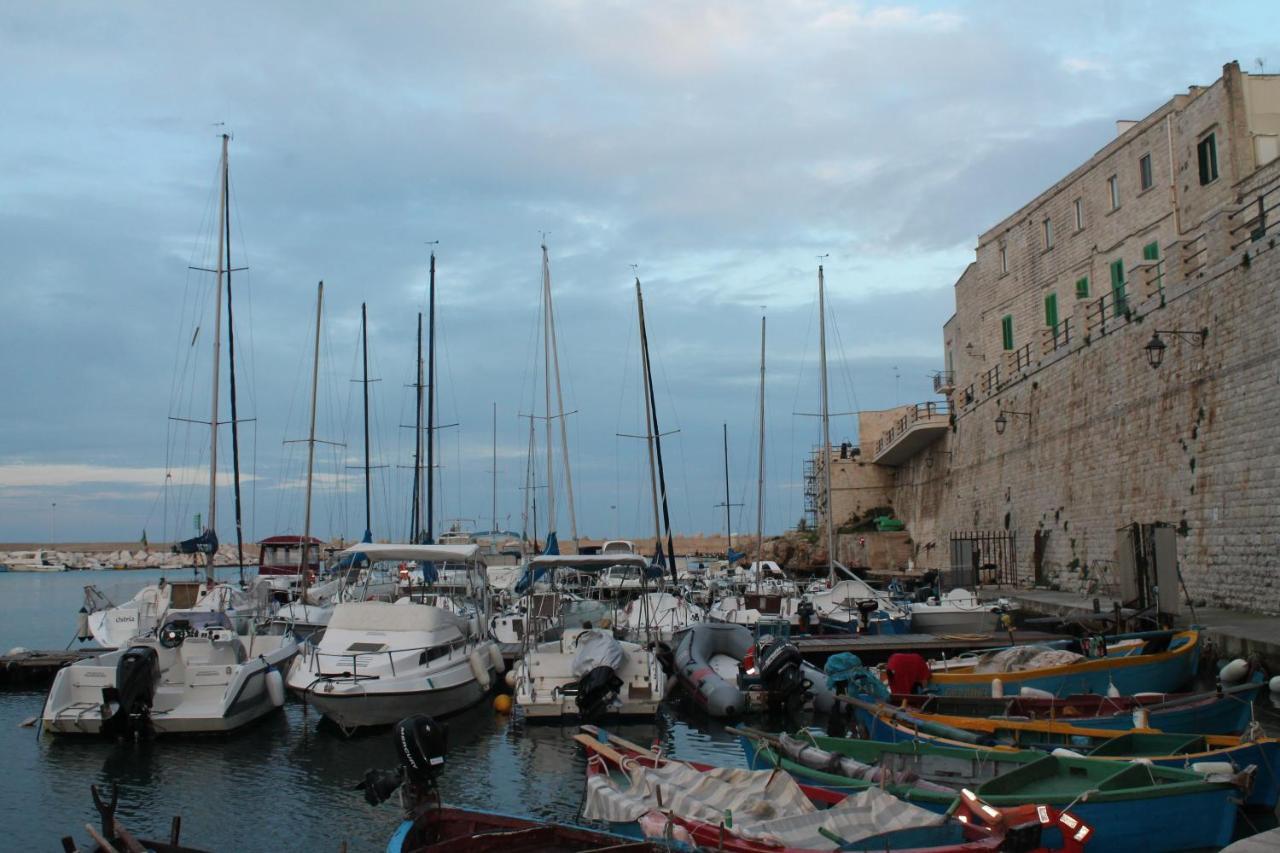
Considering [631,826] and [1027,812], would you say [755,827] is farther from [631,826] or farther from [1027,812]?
[1027,812]

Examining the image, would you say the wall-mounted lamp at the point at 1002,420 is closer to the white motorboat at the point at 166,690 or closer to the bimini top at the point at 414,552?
the bimini top at the point at 414,552

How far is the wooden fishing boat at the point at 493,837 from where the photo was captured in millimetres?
7664

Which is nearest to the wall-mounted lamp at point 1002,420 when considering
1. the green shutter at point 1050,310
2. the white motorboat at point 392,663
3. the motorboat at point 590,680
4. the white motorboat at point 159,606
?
the green shutter at point 1050,310

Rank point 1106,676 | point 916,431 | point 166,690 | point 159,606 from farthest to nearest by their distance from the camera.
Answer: point 916,431 → point 159,606 → point 166,690 → point 1106,676

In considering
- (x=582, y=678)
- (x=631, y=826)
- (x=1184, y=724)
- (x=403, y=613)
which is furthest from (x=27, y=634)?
(x=1184, y=724)

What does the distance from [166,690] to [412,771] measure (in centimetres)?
975

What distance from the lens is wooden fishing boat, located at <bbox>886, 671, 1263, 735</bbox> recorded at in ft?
37.6

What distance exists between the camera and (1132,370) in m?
23.9

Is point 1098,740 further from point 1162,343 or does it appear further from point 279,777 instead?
point 1162,343

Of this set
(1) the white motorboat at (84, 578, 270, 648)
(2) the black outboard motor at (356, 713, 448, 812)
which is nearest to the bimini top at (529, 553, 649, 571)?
(1) the white motorboat at (84, 578, 270, 648)

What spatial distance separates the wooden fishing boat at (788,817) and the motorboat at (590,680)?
19.6 feet

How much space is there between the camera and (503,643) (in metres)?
22.9

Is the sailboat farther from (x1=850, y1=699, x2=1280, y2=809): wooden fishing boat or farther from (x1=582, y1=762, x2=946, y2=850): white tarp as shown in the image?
(x1=850, y1=699, x2=1280, y2=809): wooden fishing boat

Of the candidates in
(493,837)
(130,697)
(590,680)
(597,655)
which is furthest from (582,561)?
(493,837)
